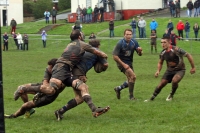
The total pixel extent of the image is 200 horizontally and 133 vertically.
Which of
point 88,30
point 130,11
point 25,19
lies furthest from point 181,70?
point 25,19

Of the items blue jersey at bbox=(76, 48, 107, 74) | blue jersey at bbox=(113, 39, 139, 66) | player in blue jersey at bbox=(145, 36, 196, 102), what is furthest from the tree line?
blue jersey at bbox=(76, 48, 107, 74)

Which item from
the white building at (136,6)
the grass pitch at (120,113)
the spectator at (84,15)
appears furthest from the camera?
the white building at (136,6)

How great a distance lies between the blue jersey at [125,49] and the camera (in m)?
13.8

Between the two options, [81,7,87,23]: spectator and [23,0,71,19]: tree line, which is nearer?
[81,7,87,23]: spectator

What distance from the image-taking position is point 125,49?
45.7 ft

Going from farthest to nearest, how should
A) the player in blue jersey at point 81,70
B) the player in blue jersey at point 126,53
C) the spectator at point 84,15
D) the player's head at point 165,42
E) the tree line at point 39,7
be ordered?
the tree line at point 39,7 < the spectator at point 84,15 < the player in blue jersey at point 126,53 < the player's head at point 165,42 < the player in blue jersey at point 81,70

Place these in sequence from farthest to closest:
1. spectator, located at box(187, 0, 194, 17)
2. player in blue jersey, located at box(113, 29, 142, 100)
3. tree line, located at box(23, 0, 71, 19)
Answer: tree line, located at box(23, 0, 71, 19) → spectator, located at box(187, 0, 194, 17) → player in blue jersey, located at box(113, 29, 142, 100)

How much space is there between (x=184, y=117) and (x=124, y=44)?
134 inches

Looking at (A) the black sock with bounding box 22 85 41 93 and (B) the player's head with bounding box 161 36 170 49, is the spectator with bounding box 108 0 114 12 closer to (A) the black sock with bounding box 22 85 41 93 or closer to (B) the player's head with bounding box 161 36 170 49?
(B) the player's head with bounding box 161 36 170 49

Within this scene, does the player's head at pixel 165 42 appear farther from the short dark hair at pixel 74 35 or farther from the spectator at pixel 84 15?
the spectator at pixel 84 15

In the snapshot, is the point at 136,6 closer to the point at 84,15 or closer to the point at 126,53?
the point at 84,15

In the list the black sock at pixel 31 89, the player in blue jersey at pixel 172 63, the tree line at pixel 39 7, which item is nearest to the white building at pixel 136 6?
the tree line at pixel 39 7

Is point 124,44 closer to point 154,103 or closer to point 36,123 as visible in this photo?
point 154,103

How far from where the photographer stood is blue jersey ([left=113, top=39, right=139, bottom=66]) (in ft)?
45.3
